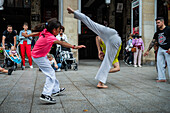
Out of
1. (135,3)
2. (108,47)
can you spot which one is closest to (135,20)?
(135,3)

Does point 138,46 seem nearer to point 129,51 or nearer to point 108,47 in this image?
point 129,51

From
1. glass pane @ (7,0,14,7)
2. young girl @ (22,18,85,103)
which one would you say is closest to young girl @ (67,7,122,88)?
young girl @ (22,18,85,103)

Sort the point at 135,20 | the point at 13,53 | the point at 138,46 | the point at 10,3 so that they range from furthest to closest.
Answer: the point at 10,3 → the point at 135,20 → the point at 138,46 → the point at 13,53

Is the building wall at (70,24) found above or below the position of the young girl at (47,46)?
above

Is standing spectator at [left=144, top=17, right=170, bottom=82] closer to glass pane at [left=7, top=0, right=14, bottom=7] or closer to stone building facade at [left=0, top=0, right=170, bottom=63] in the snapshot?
stone building facade at [left=0, top=0, right=170, bottom=63]

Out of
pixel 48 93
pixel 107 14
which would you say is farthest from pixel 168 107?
pixel 107 14

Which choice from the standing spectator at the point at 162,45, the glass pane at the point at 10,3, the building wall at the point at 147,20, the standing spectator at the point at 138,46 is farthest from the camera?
the glass pane at the point at 10,3

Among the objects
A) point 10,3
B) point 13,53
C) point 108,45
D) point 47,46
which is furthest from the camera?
point 10,3

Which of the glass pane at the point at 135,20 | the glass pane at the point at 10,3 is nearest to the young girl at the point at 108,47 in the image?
the glass pane at the point at 135,20

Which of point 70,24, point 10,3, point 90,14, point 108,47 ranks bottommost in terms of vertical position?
point 108,47

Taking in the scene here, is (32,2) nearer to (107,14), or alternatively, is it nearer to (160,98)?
(107,14)

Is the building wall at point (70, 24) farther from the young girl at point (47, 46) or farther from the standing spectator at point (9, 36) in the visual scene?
the young girl at point (47, 46)

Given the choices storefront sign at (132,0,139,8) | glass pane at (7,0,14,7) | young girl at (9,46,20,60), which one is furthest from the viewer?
glass pane at (7,0,14,7)

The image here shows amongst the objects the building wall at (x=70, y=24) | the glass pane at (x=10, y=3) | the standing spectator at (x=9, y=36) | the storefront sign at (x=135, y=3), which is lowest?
the standing spectator at (x=9, y=36)
